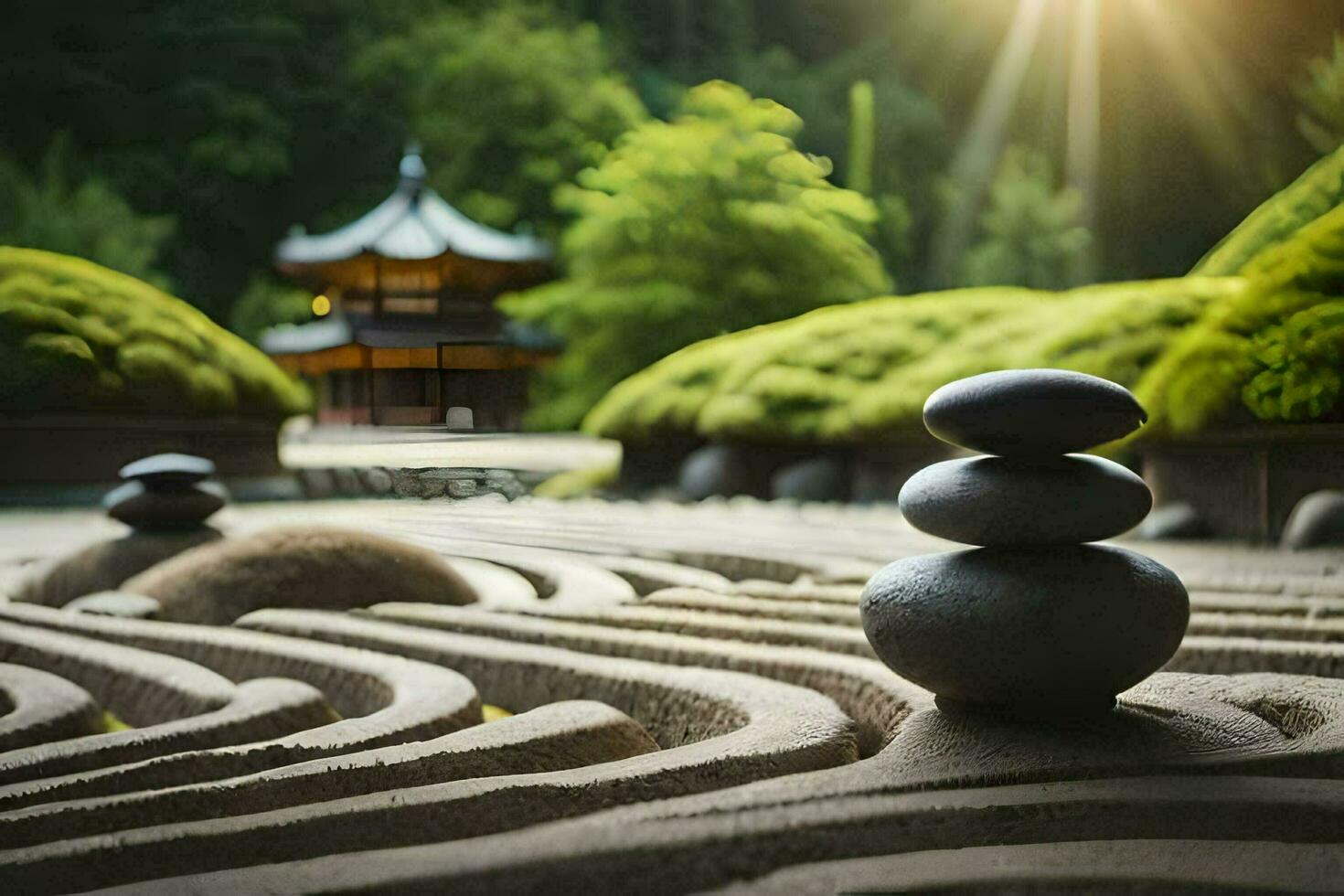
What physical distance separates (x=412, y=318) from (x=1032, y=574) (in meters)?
1.49

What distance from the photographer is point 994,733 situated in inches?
50.7

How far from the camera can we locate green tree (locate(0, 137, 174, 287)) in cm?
267

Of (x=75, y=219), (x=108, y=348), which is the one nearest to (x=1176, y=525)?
(x=108, y=348)

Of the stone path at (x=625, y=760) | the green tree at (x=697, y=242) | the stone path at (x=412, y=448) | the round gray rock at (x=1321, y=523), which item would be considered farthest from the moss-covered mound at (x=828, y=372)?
the stone path at (x=625, y=760)

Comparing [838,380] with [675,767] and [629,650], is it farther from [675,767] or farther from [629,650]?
[675,767]

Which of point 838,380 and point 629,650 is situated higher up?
point 838,380

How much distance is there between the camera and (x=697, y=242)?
366cm

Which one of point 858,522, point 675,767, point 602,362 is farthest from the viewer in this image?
point 858,522

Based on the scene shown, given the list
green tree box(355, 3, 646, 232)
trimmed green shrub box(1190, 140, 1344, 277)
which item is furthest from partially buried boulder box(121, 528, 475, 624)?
trimmed green shrub box(1190, 140, 1344, 277)

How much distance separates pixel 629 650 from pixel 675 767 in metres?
0.80

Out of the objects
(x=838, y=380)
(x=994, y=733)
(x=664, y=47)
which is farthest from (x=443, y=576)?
(x=838, y=380)

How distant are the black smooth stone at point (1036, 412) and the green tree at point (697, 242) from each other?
1.58m

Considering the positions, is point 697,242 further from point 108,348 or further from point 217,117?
point 108,348

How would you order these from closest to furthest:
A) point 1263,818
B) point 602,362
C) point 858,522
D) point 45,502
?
point 1263,818
point 45,502
point 602,362
point 858,522
